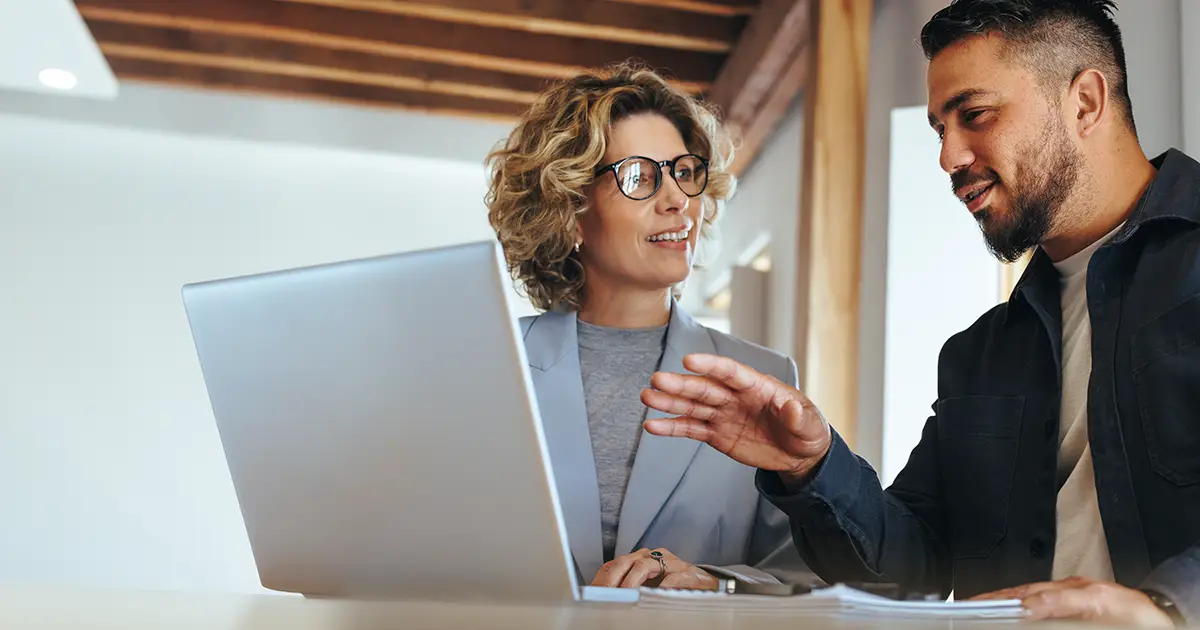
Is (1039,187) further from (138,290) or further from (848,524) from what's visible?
(138,290)

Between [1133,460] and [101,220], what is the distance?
534 centimetres

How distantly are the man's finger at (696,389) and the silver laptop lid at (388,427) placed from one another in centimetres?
34

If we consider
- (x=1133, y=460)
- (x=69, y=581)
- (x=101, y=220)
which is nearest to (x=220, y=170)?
(x=101, y=220)

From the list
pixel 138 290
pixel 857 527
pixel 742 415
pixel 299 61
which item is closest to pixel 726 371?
pixel 742 415

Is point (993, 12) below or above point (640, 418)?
above

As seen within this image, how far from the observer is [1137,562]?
139 cm

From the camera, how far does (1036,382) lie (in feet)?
5.38

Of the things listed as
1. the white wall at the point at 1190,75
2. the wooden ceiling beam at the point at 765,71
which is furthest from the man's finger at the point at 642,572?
the wooden ceiling beam at the point at 765,71

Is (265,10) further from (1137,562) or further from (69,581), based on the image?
(1137,562)

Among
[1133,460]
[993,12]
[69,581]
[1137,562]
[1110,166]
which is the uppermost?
[993,12]

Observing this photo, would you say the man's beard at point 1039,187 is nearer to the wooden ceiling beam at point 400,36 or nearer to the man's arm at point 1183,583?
the man's arm at point 1183,583

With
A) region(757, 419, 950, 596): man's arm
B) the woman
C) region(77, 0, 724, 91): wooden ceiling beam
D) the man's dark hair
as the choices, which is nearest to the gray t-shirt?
the woman

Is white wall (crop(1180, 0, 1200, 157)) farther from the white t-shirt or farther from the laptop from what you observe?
the laptop

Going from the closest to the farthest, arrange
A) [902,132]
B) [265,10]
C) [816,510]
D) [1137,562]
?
[1137,562] → [816,510] → [902,132] → [265,10]
